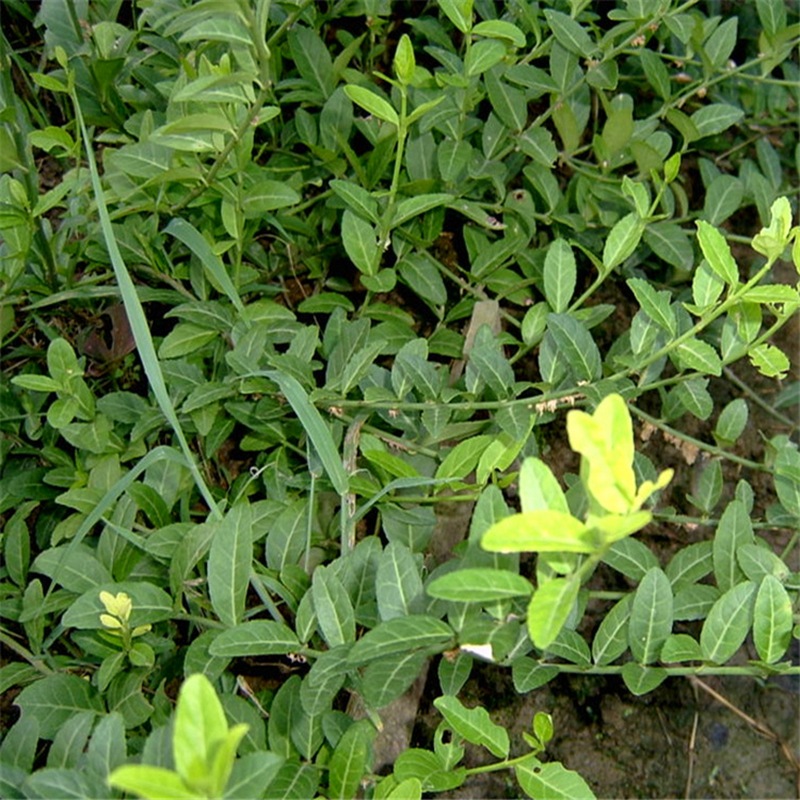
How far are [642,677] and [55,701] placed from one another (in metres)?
0.69

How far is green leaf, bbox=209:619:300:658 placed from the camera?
1125mm

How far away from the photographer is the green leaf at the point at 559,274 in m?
1.44

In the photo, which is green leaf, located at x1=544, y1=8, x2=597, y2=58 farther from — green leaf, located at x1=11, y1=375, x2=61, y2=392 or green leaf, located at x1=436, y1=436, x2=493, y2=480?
green leaf, located at x1=11, y1=375, x2=61, y2=392

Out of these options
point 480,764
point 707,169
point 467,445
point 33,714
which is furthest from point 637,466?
point 33,714

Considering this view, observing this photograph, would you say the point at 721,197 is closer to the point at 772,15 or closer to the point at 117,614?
the point at 772,15

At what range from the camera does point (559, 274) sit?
4.73 ft

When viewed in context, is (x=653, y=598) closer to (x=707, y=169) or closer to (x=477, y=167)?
(x=477, y=167)

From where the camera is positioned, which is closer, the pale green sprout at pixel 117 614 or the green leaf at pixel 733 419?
the pale green sprout at pixel 117 614

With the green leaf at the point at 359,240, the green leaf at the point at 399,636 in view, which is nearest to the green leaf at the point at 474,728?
the green leaf at the point at 399,636

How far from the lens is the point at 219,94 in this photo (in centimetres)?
119

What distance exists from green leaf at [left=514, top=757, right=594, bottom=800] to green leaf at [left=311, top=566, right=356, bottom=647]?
231mm

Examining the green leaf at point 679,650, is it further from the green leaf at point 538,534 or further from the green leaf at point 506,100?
the green leaf at point 506,100

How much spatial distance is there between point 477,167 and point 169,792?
3.97 feet

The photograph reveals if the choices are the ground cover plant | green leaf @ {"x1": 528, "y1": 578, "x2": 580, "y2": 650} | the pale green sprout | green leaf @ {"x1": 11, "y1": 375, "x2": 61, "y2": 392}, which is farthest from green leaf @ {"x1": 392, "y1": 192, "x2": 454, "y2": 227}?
green leaf @ {"x1": 528, "y1": 578, "x2": 580, "y2": 650}
